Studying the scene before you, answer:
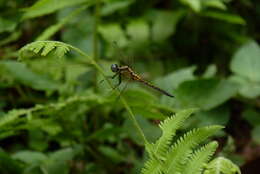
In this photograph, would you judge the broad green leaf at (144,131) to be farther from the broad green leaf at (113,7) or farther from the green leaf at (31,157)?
the broad green leaf at (113,7)

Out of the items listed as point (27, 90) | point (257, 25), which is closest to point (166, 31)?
point (257, 25)

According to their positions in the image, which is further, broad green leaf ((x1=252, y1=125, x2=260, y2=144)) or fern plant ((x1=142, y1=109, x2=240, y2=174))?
broad green leaf ((x1=252, y1=125, x2=260, y2=144))

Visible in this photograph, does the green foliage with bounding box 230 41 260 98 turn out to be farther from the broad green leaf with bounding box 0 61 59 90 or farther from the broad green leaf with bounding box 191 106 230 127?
the broad green leaf with bounding box 0 61 59 90

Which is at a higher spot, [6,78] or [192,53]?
[6,78]

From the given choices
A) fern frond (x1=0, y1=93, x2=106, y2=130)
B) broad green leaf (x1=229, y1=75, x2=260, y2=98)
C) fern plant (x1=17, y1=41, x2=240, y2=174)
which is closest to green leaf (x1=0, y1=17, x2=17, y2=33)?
fern frond (x1=0, y1=93, x2=106, y2=130)

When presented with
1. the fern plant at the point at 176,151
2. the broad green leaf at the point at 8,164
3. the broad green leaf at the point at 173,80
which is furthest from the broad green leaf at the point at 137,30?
the fern plant at the point at 176,151

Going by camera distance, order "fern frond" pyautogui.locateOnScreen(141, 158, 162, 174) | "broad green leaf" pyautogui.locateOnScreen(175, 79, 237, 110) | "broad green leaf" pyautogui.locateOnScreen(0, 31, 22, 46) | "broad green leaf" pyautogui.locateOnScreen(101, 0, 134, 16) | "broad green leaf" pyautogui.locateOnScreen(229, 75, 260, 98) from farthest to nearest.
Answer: "broad green leaf" pyautogui.locateOnScreen(101, 0, 134, 16)
"broad green leaf" pyautogui.locateOnScreen(0, 31, 22, 46)
"broad green leaf" pyautogui.locateOnScreen(229, 75, 260, 98)
"broad green leaf" pyautogui.locateOnScreen(175, 79, 237, 110)
"fern frond" pyautogui.locateOnScreen(141, 158, 162, 174)

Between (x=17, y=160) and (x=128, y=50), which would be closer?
(x=17, y=160)

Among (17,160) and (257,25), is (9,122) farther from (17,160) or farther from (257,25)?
(257,25)

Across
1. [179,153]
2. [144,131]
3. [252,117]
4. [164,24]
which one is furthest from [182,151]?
[164,24]
